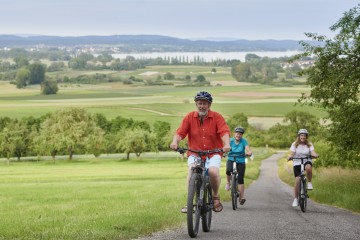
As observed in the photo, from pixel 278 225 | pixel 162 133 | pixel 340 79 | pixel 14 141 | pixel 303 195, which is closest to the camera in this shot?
pixel 278 225

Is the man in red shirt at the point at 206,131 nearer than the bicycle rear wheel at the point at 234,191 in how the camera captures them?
Yes

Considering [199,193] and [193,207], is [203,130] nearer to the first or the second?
[199,193]

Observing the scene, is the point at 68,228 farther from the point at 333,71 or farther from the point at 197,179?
the point at 333,71

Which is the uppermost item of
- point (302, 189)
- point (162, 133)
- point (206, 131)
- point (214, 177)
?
point (206, 131)

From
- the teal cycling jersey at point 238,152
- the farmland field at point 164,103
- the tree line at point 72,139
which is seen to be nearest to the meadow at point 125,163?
the farmland field at point 164,103

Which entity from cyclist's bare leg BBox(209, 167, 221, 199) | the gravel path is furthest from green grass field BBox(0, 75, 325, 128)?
cyclist's bare leg BBox(209, 167, 221, 199)

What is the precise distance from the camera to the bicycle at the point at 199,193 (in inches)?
392

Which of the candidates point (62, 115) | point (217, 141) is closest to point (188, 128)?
point (217, 141)

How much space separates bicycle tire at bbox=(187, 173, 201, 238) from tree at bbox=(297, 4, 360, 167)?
13597mm

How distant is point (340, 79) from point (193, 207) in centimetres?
1410

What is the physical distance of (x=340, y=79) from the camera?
23.0 m

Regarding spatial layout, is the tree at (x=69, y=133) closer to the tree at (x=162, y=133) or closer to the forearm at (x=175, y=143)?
the tree at (x=162, y=133)

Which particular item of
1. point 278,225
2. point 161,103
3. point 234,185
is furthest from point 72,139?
point 278,225

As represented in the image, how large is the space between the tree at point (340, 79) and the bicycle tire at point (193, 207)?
44.6 ft
